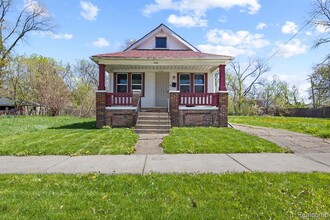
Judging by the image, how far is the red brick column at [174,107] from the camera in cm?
1277

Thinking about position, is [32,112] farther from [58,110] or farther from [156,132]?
[156,132]

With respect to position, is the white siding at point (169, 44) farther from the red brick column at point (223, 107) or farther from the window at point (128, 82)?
the red brick column at point (223, 107)

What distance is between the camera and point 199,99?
13.2 meters

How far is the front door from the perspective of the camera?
16.6 metres

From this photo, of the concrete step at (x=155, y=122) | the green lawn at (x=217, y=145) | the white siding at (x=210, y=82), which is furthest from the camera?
the white siding at (x=210, y=82)

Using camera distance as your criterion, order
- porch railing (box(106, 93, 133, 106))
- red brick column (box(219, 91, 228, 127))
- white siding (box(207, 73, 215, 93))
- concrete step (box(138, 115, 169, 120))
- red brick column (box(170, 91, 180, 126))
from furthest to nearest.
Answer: white siding (box(207, 73, 215, 93)) < porch railing (box(106, 93, 133, 106)) < red brick column (box(219, 91, 228, 127)) < red brick column (box(170, 91, 180, 126)) < concrete step (box(138, 115, 169, 120))

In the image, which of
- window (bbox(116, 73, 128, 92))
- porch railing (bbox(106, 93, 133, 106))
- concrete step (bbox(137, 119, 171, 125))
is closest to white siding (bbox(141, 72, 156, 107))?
window (bbox(116, 73, 128, 92))

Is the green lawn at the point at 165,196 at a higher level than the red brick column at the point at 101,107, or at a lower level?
lower

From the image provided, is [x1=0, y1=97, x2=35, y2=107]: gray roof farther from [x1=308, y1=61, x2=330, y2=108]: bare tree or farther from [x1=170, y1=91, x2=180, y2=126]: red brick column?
[x1=308, y1=61, x2=330, y2=108]: bare tree

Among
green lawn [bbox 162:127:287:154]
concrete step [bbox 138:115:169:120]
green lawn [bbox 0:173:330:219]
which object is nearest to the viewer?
green lawn [bbox 0:173:330:219]

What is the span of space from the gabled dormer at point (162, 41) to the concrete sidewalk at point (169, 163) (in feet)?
41.7

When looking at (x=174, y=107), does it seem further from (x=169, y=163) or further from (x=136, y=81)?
(x=169, y=163)

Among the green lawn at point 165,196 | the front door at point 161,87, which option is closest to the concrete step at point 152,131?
the front door at point 161,87

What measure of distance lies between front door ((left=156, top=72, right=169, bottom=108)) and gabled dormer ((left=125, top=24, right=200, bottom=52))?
2536 mm
